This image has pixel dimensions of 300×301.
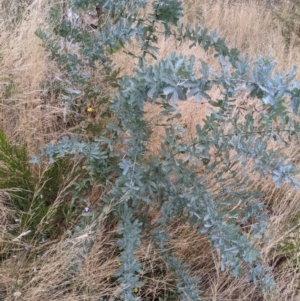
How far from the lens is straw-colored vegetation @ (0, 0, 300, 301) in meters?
1.27

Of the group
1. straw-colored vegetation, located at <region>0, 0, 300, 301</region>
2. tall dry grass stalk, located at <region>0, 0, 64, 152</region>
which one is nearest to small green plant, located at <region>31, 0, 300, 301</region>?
straw-colored vegetation, located at <region>0, 0, 300, 301</region>

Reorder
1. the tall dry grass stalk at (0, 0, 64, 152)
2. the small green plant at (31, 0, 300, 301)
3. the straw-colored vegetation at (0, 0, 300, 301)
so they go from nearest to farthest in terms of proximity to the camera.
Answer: the small green plant at (31, 0, 300, 301), the straw-colored vegetation at (0, 0, 300, 301), the tall dry grass stalk at (0, 0, 64, 152)

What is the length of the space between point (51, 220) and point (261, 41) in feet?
8.79

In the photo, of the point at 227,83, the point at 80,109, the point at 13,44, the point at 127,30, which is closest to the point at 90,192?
the point at 80,109

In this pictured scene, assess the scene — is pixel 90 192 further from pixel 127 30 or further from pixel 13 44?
pixel 13 44

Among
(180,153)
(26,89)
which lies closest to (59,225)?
(180,153)

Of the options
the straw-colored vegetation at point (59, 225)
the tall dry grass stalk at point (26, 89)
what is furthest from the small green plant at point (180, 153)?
the tall dry grass stalk at point (26, 89)

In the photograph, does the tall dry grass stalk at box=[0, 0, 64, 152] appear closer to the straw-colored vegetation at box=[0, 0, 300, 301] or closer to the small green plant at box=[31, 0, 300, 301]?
→ the straw-colored vegetation at box=[0, 0, 300, 301]

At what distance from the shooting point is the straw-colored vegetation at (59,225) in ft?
4.17

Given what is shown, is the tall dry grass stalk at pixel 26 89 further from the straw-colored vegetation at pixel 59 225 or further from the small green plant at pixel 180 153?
the small green plant at pixel 180 153

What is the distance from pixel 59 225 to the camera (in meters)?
1.46

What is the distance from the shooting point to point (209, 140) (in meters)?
Result: 1.16

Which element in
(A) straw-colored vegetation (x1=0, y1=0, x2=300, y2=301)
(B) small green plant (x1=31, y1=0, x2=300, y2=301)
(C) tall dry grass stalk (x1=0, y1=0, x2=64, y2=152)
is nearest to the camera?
(B) small green plant (x1=31, y1=0, x2=300, y2=301)

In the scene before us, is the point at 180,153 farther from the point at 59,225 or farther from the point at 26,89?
the point at 26,89
